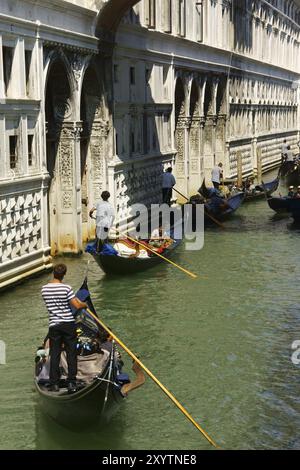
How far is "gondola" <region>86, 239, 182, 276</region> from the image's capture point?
13.2 meters

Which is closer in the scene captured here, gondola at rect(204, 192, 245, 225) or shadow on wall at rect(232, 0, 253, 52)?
gondola at rect(204, 192, 245, 225)

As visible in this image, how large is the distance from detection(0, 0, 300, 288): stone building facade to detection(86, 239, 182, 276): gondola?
996 mm

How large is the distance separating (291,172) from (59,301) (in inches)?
909

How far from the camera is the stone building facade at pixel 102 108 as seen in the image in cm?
1266

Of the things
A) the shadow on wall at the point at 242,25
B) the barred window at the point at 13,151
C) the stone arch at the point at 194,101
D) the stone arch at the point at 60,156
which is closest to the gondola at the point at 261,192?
the stone arch at the point at 194,101

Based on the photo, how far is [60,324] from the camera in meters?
7.23

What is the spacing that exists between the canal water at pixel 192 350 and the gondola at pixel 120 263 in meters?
0.16

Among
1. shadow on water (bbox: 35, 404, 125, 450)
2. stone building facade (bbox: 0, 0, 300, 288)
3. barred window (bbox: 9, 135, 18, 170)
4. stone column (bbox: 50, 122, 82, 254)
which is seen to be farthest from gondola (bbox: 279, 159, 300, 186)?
shadow on water (bbox: 35, 404, 125, 450)

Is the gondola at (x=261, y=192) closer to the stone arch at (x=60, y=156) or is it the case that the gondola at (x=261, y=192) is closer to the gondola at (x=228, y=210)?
the gondola at (x=228, y=210)

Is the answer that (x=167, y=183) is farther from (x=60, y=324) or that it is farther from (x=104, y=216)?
(x=60, y=324)

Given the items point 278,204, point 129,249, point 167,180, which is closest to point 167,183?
point 167,180

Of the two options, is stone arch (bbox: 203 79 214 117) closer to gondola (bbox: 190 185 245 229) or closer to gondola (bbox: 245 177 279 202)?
gondola (bbox: 245 177 279 202)

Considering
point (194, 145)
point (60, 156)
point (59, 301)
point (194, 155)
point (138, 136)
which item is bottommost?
point (59, 301)

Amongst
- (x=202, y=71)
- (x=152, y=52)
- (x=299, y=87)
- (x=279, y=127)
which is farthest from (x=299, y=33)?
(x=152, y=52)
